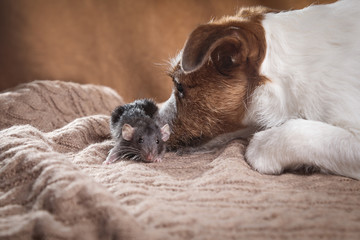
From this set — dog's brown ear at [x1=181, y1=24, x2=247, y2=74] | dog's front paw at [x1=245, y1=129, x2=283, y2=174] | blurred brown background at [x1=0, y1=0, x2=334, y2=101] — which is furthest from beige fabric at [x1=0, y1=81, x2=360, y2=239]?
blurred brown background at [x1=0, y1=0, x2=334, y2=101]

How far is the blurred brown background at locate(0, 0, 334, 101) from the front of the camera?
128 inches

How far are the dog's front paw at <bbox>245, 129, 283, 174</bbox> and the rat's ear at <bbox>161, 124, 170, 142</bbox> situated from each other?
525 millimetres

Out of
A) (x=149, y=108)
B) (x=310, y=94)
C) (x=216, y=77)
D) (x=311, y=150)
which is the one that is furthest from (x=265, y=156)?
(x=149, y=108)

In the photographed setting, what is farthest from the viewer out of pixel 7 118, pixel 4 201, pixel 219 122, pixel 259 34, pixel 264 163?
pixel 7 118

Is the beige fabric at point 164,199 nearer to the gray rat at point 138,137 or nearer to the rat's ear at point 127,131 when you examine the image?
the gray rat at point 138,137

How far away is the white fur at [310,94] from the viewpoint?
1.40 metres

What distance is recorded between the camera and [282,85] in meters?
1.64

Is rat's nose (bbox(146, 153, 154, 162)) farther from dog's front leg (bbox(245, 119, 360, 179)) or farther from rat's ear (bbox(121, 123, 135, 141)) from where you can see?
dog's front leg (bbox(245, 119, 360, 179))

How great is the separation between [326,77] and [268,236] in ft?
3.07

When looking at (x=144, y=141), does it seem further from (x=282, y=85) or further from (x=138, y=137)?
(x=282, y=85)

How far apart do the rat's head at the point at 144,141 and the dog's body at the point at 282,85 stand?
154 millimetres

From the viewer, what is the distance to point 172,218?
0.97 m

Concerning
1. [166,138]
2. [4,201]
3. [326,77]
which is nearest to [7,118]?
[166,138]

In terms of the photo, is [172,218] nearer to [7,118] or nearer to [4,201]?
[4,201]
